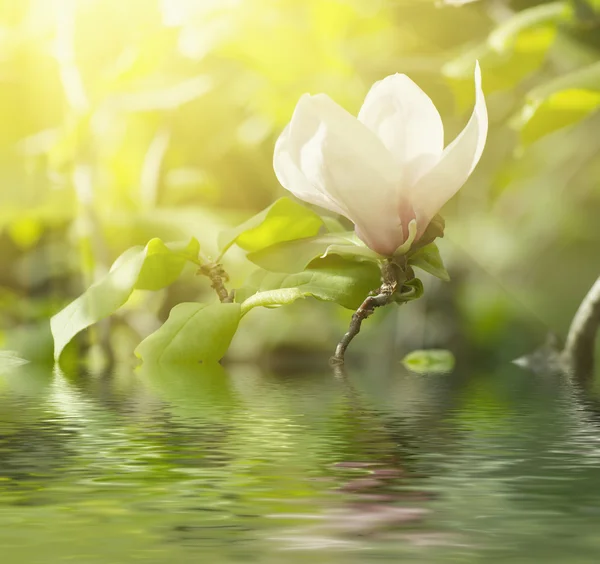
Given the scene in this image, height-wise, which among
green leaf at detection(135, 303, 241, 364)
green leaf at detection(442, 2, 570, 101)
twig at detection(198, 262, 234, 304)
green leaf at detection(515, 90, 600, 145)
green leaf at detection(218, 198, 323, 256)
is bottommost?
green leaf at detection(135, 303, 241, 364)

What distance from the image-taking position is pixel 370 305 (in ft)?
1.04

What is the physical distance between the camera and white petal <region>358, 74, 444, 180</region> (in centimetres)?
34

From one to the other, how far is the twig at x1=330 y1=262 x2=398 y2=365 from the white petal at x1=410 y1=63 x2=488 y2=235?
20mm

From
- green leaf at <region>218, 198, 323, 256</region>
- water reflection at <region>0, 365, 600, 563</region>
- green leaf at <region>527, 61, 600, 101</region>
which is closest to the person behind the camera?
water reflection at <region>0, 365, 600, 563</region>

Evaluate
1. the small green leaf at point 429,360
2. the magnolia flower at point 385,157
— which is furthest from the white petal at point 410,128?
the small green leaf at point 429,360

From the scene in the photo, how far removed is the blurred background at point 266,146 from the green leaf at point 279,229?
177 mm

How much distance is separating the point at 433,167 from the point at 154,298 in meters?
0.47

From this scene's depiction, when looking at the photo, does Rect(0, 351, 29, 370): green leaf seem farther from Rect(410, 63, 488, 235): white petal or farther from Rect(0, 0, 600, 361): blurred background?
Rect(410, 63, 488, 235): white petal

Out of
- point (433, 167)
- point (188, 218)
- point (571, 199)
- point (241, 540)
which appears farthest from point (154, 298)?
point (241, 540)

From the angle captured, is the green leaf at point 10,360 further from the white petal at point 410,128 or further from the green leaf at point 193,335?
the white petal at point 410,128

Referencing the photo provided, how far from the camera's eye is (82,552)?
15cm

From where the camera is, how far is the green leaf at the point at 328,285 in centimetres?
36

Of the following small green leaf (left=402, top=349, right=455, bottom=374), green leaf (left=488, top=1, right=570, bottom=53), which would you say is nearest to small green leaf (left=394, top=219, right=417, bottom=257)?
small green leaf (left=402, top=349, right=455, bottom=374)

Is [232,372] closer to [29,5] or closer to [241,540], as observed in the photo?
[241,540]
